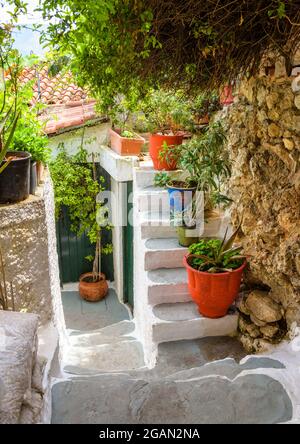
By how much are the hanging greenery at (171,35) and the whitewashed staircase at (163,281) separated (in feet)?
5.22

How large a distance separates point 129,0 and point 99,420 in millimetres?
1983

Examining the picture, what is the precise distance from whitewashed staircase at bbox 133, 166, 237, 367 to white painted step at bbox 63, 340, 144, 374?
0.42 feet

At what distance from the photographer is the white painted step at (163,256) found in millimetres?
3457

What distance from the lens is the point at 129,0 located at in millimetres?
1873

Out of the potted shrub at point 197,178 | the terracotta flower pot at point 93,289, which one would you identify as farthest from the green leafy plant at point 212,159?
the terracotta flower pot at point 93,289

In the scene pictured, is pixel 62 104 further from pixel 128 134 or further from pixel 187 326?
pixel 187 326

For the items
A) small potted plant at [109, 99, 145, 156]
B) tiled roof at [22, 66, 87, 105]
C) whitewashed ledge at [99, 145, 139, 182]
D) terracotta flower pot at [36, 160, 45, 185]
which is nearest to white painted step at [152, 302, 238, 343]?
terracotta flower pot at [36, 160, 45, 185]

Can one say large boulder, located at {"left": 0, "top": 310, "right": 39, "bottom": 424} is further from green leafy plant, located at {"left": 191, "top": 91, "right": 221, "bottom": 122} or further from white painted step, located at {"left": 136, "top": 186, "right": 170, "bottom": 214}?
green leafy plant, located at {"left": 191, "top": 91, "right": 221, "bottom": 122}

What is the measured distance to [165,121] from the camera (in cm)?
451

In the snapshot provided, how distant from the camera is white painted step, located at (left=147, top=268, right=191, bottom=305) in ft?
10.5

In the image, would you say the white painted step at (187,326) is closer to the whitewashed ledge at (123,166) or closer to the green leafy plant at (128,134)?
the whitewashed ledge at (123,166)

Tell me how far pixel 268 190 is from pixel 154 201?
5.90 feet

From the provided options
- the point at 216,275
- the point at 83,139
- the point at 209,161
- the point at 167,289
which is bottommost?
the point at 167,289

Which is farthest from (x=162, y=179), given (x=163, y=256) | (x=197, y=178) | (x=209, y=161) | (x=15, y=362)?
(x=15, y=362)
